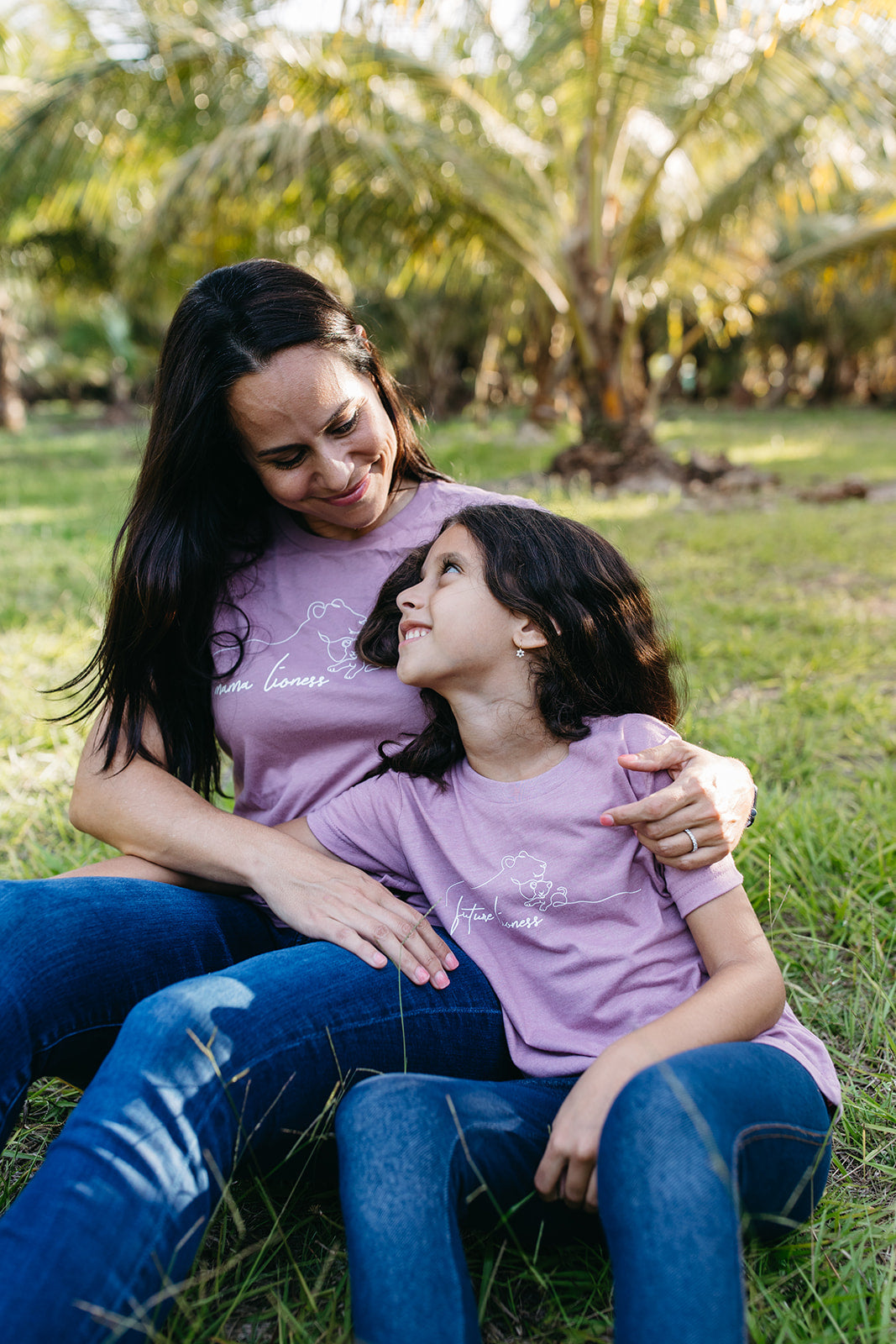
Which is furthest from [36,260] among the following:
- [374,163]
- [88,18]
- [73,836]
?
[73,836]

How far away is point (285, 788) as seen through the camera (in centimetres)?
185

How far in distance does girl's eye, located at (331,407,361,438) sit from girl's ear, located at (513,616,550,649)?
1.76 ft

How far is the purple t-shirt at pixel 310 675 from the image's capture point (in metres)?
1.80

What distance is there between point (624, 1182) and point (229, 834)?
908 millimetres

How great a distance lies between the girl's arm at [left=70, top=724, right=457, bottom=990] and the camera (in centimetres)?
155

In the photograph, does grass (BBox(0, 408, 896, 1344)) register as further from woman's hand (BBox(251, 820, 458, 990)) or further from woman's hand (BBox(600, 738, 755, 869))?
woman's hand (BBox(600, 738, 755, 869))

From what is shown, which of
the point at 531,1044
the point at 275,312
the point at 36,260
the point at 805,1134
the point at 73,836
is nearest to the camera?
the point at 805,1134

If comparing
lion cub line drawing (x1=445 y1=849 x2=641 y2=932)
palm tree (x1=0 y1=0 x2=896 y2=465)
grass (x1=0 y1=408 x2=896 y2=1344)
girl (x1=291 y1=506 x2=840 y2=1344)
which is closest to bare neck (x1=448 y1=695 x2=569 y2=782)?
girl (x1=291 y1=506 x2=840 y2=1344)

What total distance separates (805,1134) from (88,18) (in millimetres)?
7957

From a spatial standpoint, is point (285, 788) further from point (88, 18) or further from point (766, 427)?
point (766, 427)

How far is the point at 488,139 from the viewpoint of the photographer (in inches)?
285

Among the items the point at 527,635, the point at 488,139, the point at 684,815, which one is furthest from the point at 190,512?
the point at 488,139

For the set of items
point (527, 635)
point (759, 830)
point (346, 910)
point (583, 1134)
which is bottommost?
point (759, 830)

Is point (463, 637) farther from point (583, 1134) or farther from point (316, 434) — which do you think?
point (583, 1134)
